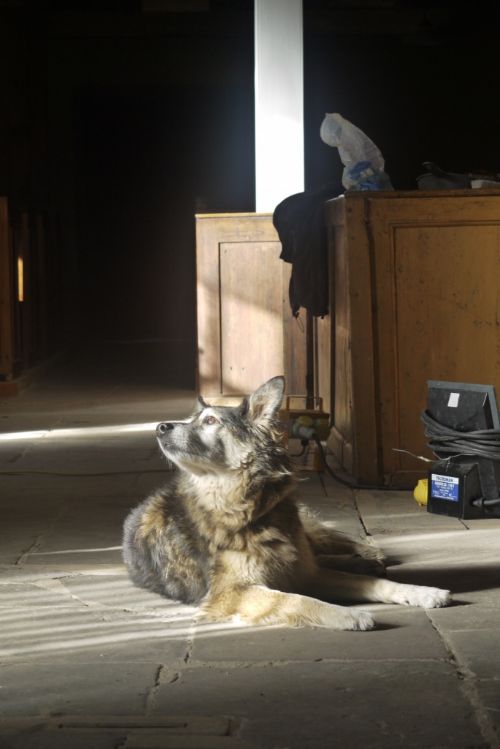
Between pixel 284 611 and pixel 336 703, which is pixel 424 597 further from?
pixel 336 703

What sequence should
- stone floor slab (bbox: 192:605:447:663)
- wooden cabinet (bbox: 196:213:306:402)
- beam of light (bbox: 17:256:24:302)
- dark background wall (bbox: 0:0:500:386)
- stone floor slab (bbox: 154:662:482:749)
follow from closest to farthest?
stone floor slab (bbox: 154:662:482:749) < stone floor slab (bbox: 192:605:447:663) < wooden cabinet (bbox: 196:213:306:402) < beam of light (bbox: 17:256:24:302) < dark background wall (bbox: 0:0:500:386)

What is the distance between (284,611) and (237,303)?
632cm

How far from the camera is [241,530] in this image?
4121 millimetres

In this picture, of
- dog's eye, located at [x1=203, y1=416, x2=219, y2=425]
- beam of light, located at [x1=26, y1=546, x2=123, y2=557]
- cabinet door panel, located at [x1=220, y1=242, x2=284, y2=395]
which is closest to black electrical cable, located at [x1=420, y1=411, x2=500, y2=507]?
beam of light, located at [x1=26, y1=546, x2=123, y2=557]

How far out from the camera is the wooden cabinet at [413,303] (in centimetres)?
638

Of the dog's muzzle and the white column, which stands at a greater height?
the white column

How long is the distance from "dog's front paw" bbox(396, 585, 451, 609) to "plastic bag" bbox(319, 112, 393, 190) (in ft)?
9.96

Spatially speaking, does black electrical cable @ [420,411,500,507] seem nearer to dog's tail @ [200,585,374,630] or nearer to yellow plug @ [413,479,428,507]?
yellow plug @ [413,479,428,507]

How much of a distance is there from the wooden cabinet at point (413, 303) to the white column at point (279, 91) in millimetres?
3467

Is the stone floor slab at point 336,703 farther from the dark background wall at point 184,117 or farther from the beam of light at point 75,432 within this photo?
the dark background wall at point 184,117

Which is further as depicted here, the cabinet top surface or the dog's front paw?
the cabinet top surface

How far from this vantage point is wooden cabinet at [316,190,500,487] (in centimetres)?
638

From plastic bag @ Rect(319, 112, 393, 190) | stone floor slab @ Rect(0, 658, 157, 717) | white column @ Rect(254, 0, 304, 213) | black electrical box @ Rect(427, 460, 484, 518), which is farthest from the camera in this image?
white column @ Rect(254, 0, 304, 213)

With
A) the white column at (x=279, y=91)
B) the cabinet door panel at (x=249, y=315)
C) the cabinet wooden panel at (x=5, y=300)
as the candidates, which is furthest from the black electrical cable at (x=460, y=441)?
the cabinet wooden panel at (x=5, y=300)
